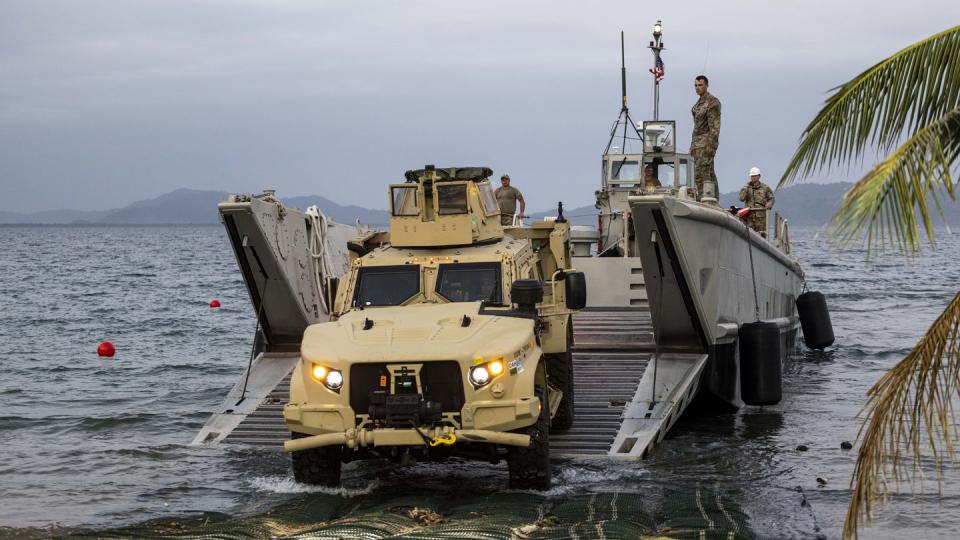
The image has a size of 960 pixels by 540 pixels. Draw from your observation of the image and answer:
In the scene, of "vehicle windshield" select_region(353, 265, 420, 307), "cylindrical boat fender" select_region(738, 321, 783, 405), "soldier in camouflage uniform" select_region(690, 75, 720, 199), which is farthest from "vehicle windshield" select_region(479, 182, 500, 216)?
"soldier in camouflage uniform" select_region(690, 75, 720, 199)

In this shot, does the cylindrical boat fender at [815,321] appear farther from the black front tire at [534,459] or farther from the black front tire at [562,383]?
the black front tire at [534,459]

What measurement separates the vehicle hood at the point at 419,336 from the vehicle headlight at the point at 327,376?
0.08m

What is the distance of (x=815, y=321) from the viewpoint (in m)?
20.5

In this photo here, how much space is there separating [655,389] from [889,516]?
10.4 feet

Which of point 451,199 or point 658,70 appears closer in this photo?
point 451,199

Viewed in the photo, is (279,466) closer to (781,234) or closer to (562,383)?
(562,383)

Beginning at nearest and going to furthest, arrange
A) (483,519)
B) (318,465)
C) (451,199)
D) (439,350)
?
(483,519), (439,350), (318,465), (451,199)

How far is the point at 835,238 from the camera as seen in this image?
5859mm

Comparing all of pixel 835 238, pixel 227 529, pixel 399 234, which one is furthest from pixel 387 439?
pixel 835 238

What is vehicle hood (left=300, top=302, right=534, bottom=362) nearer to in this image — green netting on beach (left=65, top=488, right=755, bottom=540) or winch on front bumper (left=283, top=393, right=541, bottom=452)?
winch on front bumper (left=283, top=393, right=541, bottom=452)

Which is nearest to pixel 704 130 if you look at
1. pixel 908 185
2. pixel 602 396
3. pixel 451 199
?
pixel 602 396

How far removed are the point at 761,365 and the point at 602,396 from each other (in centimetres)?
249

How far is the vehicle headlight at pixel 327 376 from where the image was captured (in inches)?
390

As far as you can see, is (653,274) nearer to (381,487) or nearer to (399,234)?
(399,234)
